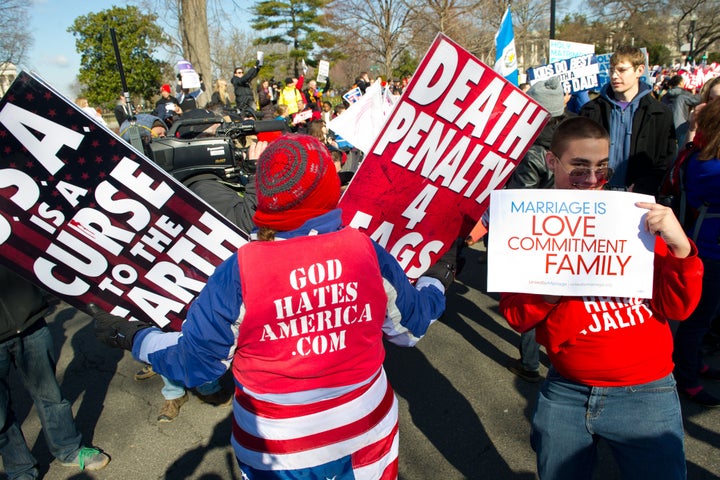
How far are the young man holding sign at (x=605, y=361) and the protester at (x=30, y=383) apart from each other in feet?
7.73

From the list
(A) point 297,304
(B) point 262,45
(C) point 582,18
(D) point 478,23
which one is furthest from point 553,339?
(C) point 582,18

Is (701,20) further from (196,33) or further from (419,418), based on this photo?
(419,418)

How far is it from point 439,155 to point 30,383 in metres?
2.48

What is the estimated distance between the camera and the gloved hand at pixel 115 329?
173cm

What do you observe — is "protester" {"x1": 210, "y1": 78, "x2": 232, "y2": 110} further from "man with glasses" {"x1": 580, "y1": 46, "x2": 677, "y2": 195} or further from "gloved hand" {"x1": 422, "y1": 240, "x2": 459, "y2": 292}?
"gloved hand" {"x1": 422, "y1": 240, "x2": 459, "y2": 292}

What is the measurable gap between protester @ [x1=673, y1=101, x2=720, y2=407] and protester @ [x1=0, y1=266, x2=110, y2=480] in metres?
3.58

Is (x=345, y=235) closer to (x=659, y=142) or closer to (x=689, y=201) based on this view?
(x=689, y=201)

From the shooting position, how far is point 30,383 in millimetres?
2623

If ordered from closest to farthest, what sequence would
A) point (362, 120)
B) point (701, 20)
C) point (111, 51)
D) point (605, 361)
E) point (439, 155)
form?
point (605, 361), point (439, 155), point (362, 120), point (111, 51), point (701, 20)

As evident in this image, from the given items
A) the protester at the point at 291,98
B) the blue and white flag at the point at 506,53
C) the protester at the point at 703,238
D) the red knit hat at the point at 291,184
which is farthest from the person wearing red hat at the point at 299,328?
the protester at the point at 291,98

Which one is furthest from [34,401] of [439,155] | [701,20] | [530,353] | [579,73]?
[701,20]

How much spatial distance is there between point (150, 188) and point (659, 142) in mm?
3399

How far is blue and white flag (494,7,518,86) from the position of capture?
18.6 feet

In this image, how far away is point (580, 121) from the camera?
1661 millimetres
